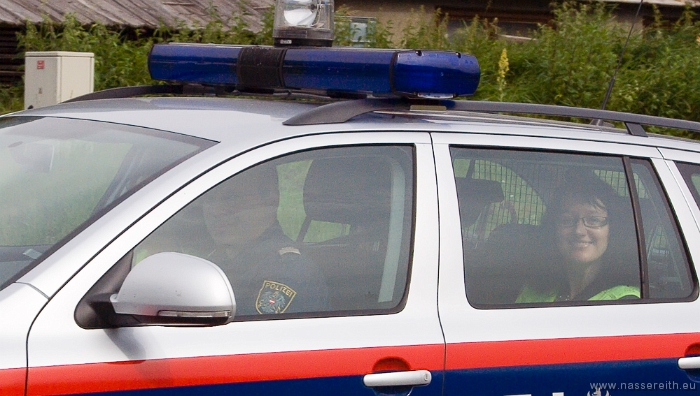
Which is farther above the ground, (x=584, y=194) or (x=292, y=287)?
(x=584, y=194)

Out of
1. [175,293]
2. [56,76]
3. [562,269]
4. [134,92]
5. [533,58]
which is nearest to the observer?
[175,293]

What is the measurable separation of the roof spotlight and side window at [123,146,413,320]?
850mm

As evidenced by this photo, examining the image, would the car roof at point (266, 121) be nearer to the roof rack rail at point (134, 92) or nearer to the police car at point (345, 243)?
the police car at point (345, 243)

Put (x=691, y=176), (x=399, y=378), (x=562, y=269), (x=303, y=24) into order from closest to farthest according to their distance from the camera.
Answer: (x=399, y=378), (x=562, y=269), (x=691, y=176), (x=303, y=24)

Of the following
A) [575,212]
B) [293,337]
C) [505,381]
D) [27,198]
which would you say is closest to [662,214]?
[575,212]

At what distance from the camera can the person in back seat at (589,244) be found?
112 inches

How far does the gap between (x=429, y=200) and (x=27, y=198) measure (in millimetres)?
1091

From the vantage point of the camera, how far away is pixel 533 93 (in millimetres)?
10375

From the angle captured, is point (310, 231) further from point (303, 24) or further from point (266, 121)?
point (303, 24)

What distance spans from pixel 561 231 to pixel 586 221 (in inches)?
3.8

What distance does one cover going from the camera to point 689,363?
2.79 meters

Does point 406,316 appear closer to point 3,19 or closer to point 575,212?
point 575,212

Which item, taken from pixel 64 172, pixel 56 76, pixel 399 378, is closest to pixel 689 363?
pixel 399 378

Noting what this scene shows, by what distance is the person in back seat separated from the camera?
2850 millimetres
